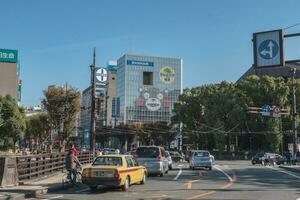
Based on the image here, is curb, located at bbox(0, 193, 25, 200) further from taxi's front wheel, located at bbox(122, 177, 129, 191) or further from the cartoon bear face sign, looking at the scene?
the cartoon bear face sign

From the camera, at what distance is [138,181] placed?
23.9 metres

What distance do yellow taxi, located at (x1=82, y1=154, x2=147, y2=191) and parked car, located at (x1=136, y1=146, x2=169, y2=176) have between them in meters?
8.15

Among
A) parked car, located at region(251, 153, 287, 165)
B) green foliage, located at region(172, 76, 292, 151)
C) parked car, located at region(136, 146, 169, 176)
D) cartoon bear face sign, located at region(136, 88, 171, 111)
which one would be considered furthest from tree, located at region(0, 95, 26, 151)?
cartoon bear face sign, located at region(136, 88, 171, 111)

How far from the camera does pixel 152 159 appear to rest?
30922mm

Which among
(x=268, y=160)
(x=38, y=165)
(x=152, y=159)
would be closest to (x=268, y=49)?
(x=38, y=165)

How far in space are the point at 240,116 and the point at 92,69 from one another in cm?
5832

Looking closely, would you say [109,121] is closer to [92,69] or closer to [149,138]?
[149,138]

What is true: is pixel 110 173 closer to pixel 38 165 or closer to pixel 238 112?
pixel 38 165

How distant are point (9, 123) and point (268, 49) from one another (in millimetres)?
47570

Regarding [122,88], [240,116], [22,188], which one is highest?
[122,88]

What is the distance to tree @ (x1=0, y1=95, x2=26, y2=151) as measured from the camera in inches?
2398

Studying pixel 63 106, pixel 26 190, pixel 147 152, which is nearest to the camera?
pixel 26 190

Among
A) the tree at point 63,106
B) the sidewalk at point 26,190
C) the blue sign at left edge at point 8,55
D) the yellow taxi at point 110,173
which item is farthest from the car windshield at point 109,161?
the blue sign at left edge at point 8,55

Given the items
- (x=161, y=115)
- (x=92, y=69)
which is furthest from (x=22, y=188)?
(x=161, y=115)
